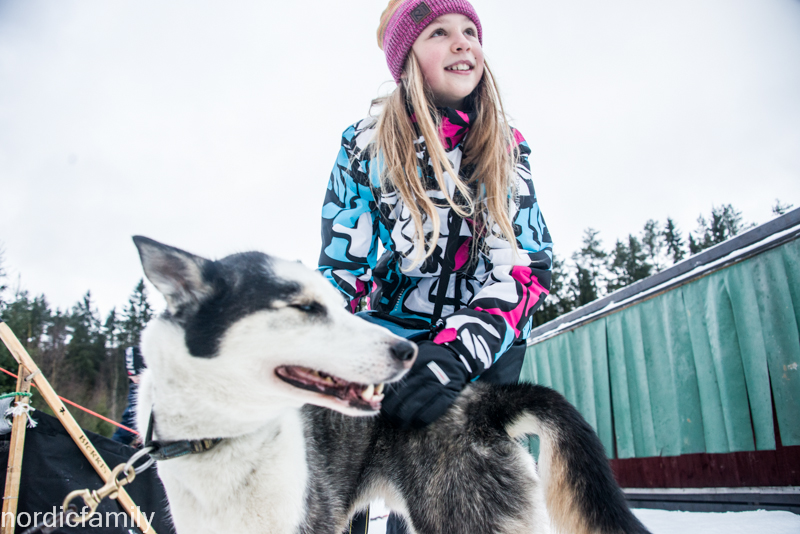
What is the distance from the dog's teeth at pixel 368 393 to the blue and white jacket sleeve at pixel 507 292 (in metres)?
0.31

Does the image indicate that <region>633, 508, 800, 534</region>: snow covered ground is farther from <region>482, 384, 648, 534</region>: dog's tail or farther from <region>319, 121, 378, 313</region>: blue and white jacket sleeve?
<region>319, 121, 378, 313</region>: blue and white jacket sleeve

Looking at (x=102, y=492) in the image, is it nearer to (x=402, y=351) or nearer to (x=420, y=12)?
(x=402, y=351)

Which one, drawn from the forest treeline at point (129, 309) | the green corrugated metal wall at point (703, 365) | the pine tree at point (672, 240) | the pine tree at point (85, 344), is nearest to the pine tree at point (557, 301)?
the forest treeline at point (129, 309)

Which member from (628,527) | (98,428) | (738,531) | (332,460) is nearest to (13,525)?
(332,460)

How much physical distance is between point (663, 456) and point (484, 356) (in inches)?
196

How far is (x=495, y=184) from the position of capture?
1875 mm

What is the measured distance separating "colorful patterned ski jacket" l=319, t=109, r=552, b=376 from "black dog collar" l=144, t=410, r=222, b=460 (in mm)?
899

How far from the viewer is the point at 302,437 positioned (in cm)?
167

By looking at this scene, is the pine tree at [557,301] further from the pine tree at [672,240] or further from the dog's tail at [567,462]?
the dog's tail at [567,462]

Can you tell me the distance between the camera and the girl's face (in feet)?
6.90

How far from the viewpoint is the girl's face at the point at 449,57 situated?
2.10 metres

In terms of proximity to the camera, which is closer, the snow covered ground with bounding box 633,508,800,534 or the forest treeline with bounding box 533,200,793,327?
the snow covered ground with bounding box 633,508,800,534

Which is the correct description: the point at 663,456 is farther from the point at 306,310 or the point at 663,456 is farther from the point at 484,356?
the point at 306,310

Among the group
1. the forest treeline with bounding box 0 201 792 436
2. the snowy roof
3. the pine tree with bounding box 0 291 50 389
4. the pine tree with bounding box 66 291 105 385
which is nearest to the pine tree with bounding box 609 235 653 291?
the forest treeline with bounding box 0 201 792 436
